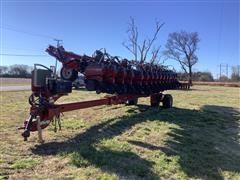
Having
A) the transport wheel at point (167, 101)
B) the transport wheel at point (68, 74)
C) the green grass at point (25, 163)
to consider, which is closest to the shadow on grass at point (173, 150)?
the green grass at point (25, 163)

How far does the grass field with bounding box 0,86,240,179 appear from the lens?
5.79m

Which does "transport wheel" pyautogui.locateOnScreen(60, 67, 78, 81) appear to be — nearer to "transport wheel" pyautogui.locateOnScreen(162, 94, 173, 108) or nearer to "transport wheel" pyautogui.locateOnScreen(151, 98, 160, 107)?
"transport wheel" pyautogui.locateOnScreen(151, 98, 160, 107)

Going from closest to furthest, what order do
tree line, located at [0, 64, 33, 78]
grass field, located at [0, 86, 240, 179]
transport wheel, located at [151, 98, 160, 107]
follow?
1. grass field, located at [0, 86, 240, 179]
2. transport wheel, located at [151, 98, 160, 107]
3. tree line, located at [0, 64, 33, 78]

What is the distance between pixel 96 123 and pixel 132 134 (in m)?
1.92

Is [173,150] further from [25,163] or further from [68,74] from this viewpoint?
[68,74]

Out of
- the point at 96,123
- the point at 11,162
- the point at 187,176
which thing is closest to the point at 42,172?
the point at 11,162

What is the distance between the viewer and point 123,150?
7.11 meters

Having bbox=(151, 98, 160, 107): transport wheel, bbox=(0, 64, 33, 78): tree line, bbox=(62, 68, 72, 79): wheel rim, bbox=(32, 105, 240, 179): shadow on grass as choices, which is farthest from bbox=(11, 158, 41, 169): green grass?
bbox=(0, 64, 33, 78): tree line

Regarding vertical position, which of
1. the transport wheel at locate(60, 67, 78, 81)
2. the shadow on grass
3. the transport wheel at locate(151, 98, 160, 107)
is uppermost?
the transport wheel at locate(60, 67, 78, 81)

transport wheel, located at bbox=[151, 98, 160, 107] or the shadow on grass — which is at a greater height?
transport wheel, located at bbox=[151, 98, 160, 107]

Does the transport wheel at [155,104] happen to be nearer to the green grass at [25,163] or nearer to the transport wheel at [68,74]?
the transport wheel at [68,74]

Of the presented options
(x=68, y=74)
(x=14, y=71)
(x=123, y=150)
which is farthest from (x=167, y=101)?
(x=14, y=71)

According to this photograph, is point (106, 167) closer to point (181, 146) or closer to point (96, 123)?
point (181, 146)

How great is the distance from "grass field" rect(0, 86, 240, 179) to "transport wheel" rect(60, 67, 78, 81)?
128 centimetres
